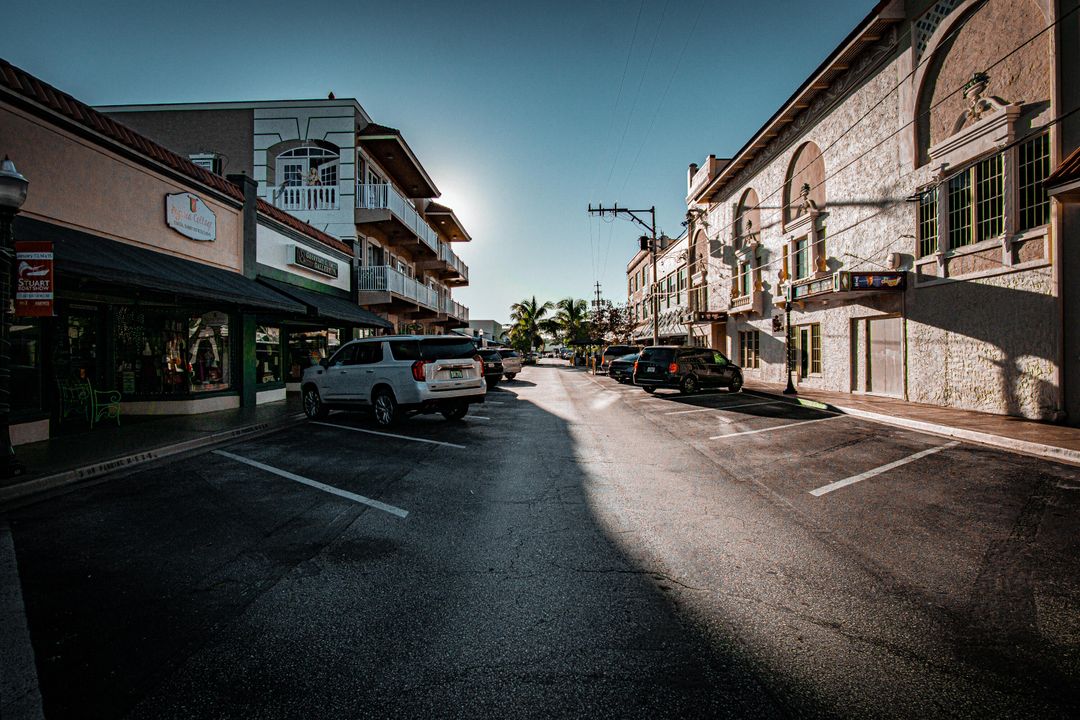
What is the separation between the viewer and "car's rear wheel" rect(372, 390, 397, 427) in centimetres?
1081

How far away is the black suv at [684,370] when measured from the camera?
17.9m

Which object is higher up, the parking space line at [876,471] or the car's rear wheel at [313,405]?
the car's rear wheel at [313,405]

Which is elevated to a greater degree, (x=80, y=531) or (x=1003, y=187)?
(x=1003, y=187)

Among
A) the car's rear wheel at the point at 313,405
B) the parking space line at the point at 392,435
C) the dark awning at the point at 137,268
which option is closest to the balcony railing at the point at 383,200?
the dark awning at the point at 137,268

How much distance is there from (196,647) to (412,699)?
4.47ft

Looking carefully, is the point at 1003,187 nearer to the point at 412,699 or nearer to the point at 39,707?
the point at 412,699

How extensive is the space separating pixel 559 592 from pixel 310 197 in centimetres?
2195

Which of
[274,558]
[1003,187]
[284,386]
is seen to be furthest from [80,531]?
[1003,187]

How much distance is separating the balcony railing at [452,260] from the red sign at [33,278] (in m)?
24.2

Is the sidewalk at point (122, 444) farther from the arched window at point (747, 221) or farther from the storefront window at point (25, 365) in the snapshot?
the arched window at point (747, 221)

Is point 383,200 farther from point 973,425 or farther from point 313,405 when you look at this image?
point 973,425

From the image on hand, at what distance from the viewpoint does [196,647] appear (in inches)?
110

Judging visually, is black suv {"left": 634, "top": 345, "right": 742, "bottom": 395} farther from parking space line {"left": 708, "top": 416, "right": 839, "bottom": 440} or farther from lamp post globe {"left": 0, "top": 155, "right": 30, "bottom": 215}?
lamp post globe {"left": 0, "top": 155, "right": 30, "bottom": 215}

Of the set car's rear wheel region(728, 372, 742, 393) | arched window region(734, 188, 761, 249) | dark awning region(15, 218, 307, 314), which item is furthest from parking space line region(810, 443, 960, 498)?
arched window region(734, 188, 761, 249)
